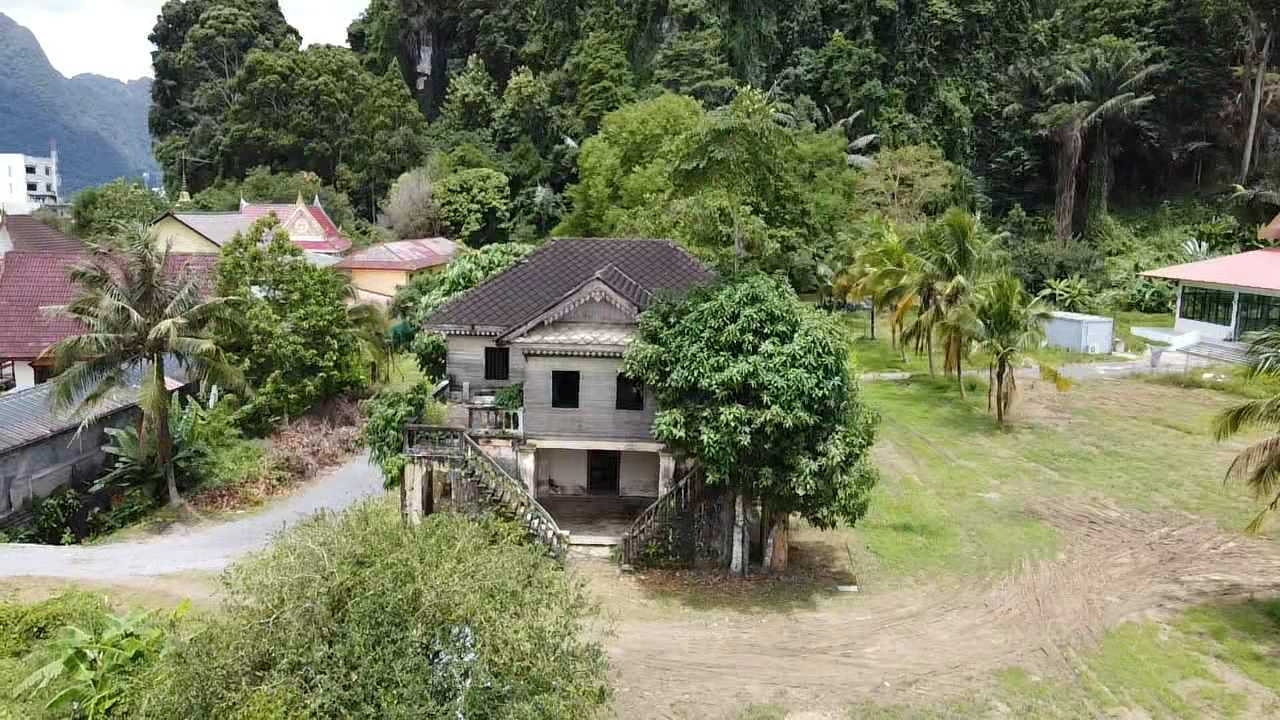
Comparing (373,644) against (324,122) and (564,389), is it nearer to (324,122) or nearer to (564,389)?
(564,389)

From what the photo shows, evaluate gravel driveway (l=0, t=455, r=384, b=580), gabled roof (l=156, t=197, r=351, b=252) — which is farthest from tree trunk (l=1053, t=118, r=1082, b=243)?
gravel driveway (l=0, t=455, r=384, b=580)

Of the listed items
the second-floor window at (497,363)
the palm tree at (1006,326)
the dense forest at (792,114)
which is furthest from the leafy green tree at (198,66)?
the palm tree at (1006,326)

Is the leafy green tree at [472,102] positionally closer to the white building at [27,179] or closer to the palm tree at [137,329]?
the palm tree at [137,329]

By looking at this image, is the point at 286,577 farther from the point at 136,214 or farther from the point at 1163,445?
the point at 136,214

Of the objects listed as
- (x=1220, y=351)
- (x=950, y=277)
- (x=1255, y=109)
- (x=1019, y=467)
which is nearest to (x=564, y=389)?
(x=1019, y=467)

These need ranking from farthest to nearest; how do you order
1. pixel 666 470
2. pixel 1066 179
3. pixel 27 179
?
pixel 27 179 → pixel 1066 179 → pixel 666 470

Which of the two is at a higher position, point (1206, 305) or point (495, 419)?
point (1206, 305)
